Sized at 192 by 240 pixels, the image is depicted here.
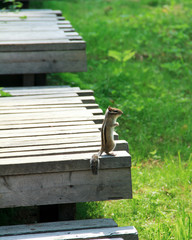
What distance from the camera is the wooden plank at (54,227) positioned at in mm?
3135

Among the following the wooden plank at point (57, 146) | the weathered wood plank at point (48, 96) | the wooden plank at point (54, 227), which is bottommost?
the wooden plank at point (54, 227)

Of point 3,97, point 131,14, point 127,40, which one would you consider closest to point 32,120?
point 3,97

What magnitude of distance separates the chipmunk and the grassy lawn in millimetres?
892

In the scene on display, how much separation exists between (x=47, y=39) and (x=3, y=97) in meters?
1.50

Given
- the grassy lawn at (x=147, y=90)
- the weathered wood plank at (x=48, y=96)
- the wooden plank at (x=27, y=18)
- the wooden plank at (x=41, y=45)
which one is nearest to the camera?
the grassy lawn at (x=147, y=90)

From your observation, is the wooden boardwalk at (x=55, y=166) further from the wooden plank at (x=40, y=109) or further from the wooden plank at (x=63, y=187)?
the wooden plank at (x=40, y=109)

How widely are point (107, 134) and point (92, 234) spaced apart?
0.78 metres

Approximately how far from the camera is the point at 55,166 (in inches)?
128

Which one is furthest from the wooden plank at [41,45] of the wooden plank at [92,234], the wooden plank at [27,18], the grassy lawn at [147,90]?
the wooden plank at [92,234]

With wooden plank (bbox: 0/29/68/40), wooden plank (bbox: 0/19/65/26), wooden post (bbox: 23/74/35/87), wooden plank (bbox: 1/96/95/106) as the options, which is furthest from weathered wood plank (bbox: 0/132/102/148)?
wooden plank (bbox: 0/19/65/26)

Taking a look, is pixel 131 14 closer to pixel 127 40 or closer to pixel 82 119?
pixel 127 40

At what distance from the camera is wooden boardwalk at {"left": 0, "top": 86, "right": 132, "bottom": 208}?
323 centimetres

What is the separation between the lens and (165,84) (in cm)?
747

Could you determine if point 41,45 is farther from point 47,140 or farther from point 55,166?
point 55,166
